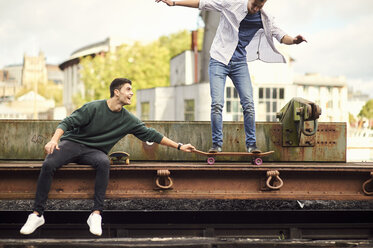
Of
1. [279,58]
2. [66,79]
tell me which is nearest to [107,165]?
[279,58]

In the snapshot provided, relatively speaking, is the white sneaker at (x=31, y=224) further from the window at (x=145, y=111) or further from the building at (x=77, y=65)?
the building at (x=77, y=65)

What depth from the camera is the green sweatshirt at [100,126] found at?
17.1ft

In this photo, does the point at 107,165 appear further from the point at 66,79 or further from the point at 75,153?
the point at 66,79

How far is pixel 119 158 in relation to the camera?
209 inches

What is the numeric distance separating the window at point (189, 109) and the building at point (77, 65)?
213ft

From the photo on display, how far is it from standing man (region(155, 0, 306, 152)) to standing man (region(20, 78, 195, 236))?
31.3 inches

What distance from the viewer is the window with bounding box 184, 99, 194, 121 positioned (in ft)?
98.7

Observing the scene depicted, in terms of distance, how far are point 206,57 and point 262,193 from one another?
89.7 ft

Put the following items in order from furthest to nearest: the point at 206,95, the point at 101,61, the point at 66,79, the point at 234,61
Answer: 1. the point at 66,79
2. the point at 101,61
3. the point at 206,95
4. the point at 234,61

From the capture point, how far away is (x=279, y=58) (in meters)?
6.13

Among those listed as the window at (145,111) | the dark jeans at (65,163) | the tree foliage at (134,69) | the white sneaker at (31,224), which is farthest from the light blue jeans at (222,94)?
the tree foliage at (134,69)

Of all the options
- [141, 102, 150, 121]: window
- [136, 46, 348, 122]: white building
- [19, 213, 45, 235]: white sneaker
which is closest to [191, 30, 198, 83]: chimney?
[136, 46, 348, 122]: white building

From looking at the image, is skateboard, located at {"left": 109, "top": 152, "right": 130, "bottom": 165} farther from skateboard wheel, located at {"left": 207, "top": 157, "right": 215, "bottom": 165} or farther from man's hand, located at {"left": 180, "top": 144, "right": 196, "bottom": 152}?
skateboard wheel, located at {"left": 207, "top": 157, "right": 215, "bottom": 165}

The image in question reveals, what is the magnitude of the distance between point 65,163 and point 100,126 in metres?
0.58
